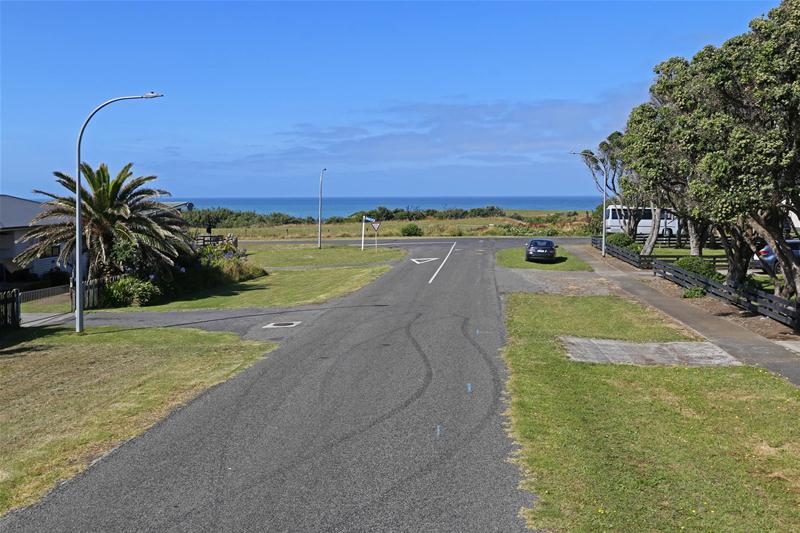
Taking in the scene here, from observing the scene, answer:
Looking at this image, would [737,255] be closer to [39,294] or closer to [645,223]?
[39,294]

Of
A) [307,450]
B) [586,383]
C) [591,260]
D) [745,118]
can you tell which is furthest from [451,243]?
[307,450]

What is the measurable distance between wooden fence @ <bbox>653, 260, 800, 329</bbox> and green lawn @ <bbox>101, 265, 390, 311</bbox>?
14561 mm

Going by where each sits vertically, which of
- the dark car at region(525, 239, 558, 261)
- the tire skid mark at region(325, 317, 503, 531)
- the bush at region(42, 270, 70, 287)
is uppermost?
the dark car at region(525, 239, 558, 261)

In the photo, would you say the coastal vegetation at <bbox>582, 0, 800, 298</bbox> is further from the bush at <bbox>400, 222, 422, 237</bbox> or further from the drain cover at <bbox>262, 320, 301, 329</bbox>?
the bush at <bbox>400, 222, 422, 237</bbox>

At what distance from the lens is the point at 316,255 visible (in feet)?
173

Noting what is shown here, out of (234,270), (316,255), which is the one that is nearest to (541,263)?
(316,255)

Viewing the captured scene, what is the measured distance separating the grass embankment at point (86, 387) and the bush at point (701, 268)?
19.5 metres

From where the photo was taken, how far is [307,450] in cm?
984

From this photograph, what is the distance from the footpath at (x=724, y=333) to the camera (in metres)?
16.3

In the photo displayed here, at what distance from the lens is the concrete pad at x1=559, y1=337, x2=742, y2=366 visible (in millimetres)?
16656

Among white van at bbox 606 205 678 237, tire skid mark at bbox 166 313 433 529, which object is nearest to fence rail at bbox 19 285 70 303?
tire skid mark at bbox 166 313 433 529

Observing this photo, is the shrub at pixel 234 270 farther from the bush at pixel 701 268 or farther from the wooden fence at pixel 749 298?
the bush at pixel 701 268

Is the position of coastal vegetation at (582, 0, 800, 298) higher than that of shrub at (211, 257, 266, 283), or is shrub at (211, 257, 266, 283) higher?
coastal vegetation at (582, 0, 800, 298)

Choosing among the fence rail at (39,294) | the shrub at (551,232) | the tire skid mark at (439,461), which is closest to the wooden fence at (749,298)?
the tire skid mark at (439,461)
